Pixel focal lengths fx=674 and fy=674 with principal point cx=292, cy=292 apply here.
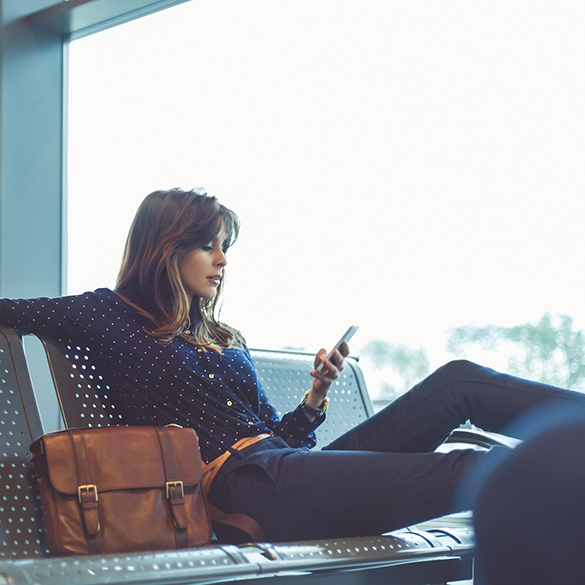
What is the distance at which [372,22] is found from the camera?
9.55 feet

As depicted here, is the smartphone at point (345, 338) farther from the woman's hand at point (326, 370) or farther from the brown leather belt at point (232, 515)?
the brown leather belt at point (232, 515)

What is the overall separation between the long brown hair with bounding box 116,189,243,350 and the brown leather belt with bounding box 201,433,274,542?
276 millimetres

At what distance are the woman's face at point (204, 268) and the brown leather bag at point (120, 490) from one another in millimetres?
464

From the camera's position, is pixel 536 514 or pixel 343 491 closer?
pixel 536 514

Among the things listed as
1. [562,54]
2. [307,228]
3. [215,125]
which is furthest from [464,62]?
[215,125]

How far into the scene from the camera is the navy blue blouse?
1523 millimetres

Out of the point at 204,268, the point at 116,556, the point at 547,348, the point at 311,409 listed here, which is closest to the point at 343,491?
the point at 311,409

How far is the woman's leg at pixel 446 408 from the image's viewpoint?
4.75ft

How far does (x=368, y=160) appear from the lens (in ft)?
9.21

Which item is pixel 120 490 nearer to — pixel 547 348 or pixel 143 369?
pixel 143 369

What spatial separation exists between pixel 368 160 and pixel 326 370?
145 centimetres

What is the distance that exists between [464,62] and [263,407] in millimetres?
1651

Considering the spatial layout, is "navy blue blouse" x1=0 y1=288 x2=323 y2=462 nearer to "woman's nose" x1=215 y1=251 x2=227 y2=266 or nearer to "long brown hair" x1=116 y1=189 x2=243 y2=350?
"long brown hair" x1=116 y1=189 x2=243 y2=350

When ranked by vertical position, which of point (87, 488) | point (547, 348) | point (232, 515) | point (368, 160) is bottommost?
point (232, 515)
